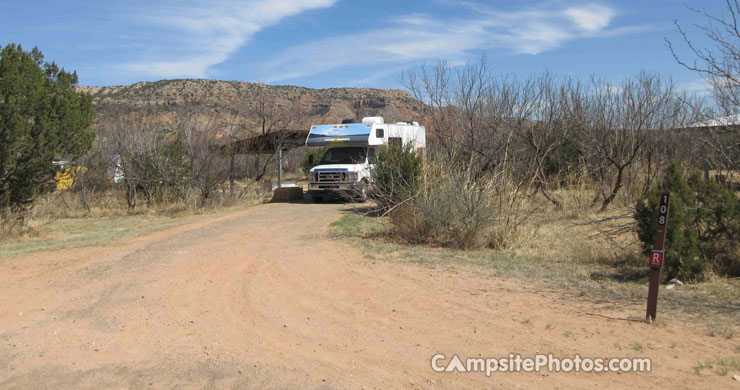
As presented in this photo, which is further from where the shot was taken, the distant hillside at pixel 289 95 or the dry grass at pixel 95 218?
the distant hillside at pixel 289 95

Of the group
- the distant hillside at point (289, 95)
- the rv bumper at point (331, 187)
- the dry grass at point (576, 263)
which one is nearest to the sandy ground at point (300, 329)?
the dry grass at point (576, 263)

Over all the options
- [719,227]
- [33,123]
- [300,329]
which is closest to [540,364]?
[300,329]

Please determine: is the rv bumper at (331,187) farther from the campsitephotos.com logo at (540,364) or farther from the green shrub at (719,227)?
the campsitephotos.com logo at (540,364)

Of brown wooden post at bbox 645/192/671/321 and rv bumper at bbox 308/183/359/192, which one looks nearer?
brown wooden post at bbox 645/192/671/321

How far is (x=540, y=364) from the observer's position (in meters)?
4.74

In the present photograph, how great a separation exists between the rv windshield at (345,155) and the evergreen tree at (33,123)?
27.2ft

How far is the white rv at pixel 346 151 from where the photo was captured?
63.2 ft

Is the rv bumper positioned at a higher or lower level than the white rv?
lower

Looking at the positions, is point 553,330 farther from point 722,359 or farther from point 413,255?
point 413,255

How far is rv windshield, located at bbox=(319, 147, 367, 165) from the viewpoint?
20066 millimetres

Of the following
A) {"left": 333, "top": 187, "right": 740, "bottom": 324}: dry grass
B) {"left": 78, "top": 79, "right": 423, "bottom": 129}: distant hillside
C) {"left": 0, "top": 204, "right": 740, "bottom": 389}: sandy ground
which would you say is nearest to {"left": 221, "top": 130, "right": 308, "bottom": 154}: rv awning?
{"left": 333, "top": 187, "right": 740, "bottom": 324}: dry grass

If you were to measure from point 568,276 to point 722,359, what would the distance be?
3.37 m

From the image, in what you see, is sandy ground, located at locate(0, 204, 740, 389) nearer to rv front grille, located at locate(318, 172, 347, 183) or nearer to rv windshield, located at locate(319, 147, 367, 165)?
rv front grille, located at locate(318, 172, 347, 183)

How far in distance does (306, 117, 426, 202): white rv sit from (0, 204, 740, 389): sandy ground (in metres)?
10.1
